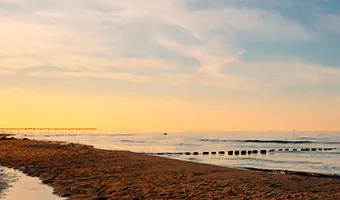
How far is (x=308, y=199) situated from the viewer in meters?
14.9

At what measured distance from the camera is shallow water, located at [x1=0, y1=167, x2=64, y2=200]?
1452 cm

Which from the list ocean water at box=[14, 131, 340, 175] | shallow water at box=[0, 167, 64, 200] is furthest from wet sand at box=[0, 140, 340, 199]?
ocean water at box=[14, 131, 340, 175]

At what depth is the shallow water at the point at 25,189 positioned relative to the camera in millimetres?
14516

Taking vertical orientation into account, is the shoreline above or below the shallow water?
above

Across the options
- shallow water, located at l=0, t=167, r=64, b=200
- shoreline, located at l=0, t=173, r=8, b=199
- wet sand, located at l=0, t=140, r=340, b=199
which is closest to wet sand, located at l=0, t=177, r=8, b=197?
shoreline, located at l=0, t=173, r=8, b=199

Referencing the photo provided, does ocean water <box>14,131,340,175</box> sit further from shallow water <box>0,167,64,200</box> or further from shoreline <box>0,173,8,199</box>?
shoreline <box>0,173,8,199</box>

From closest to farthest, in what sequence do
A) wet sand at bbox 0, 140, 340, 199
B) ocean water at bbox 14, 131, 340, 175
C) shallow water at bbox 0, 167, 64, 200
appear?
shallow water at bbox 0, 167, 64, 200, wet sand at bbox 0, 140, 340, 199, ocean water at bbox 14, 131, 340, 175

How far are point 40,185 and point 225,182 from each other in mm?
9037

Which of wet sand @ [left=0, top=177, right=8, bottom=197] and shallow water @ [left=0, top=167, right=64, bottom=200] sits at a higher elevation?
wet sand @ [left=0, top=177, right=8, bottom=197]

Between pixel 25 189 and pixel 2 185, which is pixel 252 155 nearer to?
pixel 2 185

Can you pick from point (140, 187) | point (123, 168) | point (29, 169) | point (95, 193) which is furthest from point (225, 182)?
point (29, 169)

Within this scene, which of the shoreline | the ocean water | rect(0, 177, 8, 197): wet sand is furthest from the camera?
the ocean water

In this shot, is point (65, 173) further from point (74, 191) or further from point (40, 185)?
point (74, 191)

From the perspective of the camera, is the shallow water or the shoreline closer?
the shallow water
